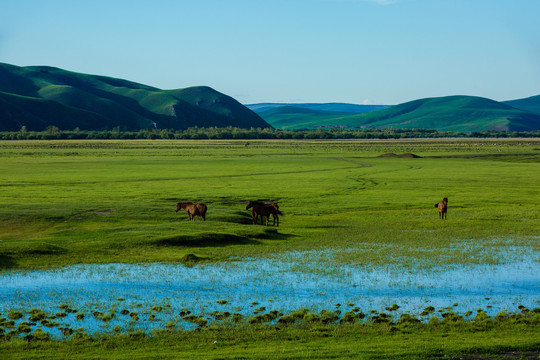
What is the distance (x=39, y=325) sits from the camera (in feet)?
58.0

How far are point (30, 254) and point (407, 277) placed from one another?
16169mm

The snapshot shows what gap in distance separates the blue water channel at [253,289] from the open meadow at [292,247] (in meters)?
0.16

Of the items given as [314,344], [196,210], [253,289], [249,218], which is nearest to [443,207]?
[249,218]

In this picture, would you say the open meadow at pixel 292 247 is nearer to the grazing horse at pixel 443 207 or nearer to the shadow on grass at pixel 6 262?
the shadow on grass at pixel 6 262

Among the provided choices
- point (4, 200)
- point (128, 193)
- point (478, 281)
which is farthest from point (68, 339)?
point (128, 193)

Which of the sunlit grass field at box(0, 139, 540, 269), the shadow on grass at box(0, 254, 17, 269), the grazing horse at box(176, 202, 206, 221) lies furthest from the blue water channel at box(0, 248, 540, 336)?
→ the grazing horse at box(176, 202, 206, 221)

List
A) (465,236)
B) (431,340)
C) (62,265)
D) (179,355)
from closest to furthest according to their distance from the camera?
1. (179,355)
2. (431,340)
3. (62,265)
4. (465,236)

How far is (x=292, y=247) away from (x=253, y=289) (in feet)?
27.6

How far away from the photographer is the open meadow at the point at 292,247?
52.4 ft

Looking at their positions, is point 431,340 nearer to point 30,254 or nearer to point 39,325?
point 39,325

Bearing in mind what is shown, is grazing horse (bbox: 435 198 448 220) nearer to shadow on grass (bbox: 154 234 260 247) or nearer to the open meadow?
the open meadow

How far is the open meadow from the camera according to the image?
16.0m

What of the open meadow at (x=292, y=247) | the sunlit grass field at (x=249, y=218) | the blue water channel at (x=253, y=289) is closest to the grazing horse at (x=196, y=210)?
the open meadow at (x=292, y=247)

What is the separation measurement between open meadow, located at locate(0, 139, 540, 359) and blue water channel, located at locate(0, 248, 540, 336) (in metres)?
0.16
